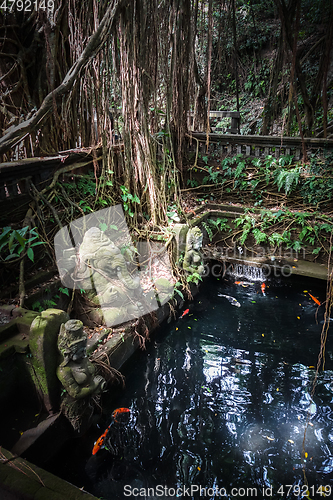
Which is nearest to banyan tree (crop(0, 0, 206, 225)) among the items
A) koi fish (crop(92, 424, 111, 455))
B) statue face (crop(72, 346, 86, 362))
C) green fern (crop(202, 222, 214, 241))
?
green fern (crop(202, 222, 214, 241))

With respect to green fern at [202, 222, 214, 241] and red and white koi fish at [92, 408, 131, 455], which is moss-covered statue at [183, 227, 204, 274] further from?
red and white koi fish at [92, 408, 131, 455]

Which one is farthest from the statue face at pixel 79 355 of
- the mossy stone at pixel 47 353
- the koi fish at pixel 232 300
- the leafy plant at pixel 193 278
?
the koi fish at pixel 232 300

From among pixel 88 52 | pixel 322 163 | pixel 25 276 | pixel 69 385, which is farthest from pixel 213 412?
pixel 322 163

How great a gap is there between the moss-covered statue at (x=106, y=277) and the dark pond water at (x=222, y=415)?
2.32ft

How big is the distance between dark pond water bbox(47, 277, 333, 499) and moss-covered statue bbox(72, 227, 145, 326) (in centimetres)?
71

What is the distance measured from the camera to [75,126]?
459 cm

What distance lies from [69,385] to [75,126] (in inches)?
147

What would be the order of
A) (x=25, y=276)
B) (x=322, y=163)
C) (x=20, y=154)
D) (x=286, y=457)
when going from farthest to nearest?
(x=322, y=163)
(x=20, y=154)
(x=25, y=276)
(x=286, y=457)

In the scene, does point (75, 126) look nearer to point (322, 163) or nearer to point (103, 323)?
point (103, 323)

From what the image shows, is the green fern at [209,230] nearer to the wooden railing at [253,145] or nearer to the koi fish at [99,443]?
the wooden railing at [253,145]

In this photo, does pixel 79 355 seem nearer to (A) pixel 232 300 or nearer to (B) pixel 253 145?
(A) pixel 232 300

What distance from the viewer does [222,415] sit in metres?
3.13

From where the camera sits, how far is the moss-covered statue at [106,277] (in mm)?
3710

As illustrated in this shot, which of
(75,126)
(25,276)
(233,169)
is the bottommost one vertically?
(25,276)
